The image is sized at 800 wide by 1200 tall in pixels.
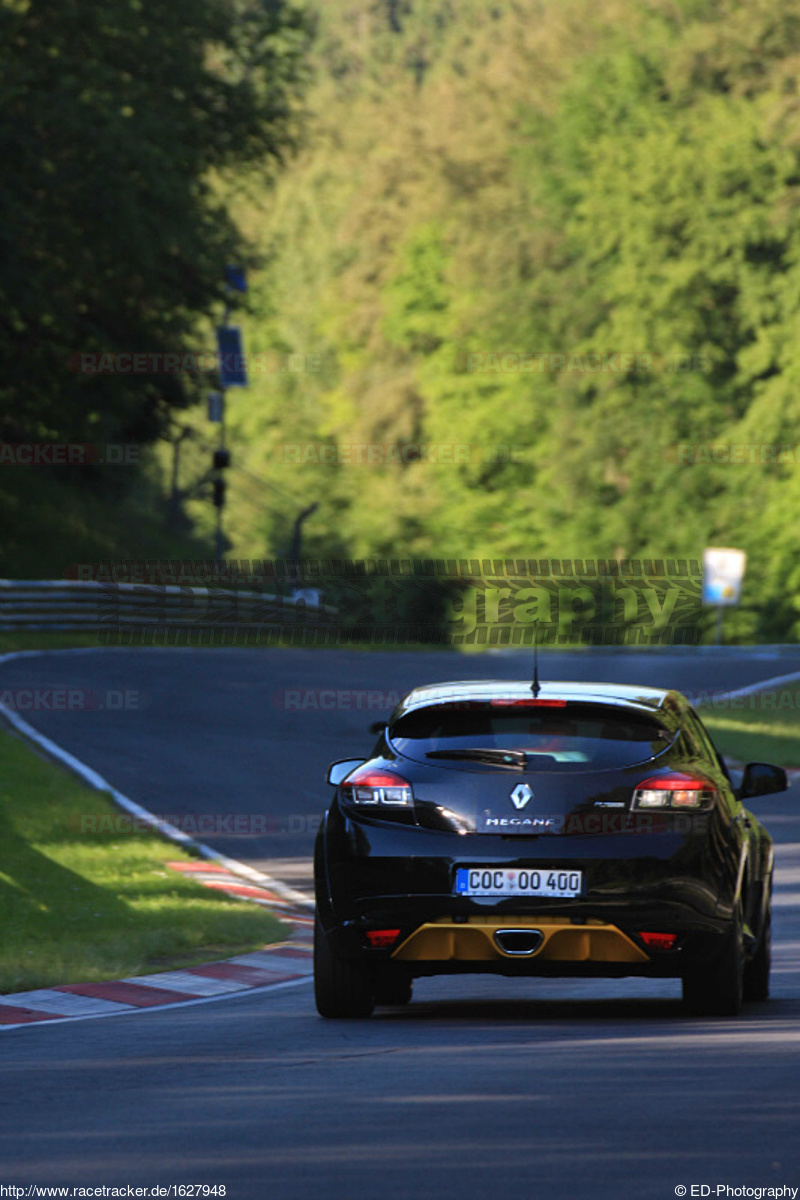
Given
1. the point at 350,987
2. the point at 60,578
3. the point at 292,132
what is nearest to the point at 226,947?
the point at 350,987

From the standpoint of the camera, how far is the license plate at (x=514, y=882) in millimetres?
8867

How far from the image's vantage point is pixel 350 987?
943 cm

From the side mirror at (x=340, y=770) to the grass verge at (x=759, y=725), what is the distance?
16.5m

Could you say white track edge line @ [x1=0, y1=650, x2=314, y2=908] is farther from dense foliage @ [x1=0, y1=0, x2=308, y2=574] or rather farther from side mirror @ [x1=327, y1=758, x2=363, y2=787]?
dense foliage @ [x1=0, y1=0, x2=308, y2=574]

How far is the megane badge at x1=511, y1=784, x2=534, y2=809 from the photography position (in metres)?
8.96

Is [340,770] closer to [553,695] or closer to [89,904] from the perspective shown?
[553,695]

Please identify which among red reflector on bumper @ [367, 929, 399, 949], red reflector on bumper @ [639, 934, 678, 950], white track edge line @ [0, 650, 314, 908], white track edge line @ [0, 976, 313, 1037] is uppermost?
red reflector on bumper @ [639, 934, 678, 950]

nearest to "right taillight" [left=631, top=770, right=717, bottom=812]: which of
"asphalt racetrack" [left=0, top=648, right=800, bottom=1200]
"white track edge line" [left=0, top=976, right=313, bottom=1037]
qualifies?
"asphalt racetrack" [left=0, top=648, right=800, bottom=1200]

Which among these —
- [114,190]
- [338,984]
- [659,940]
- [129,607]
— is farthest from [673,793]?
[114,190]

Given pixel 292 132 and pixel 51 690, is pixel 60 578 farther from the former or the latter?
pixel 51 690

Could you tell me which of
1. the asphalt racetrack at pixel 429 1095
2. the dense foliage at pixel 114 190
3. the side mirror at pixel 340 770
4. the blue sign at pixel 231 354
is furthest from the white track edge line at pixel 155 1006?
the blue sign at pixel 231 354

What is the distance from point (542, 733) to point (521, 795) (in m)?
0.38

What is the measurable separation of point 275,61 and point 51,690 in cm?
2226

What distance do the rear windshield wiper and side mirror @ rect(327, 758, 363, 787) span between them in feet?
1.91
